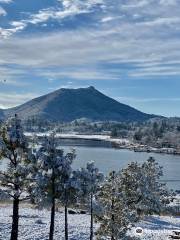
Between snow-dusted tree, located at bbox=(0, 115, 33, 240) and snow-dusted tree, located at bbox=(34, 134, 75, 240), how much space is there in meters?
1.43

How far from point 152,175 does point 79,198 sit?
968 inches

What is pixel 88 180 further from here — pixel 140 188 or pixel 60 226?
pixel 140 188

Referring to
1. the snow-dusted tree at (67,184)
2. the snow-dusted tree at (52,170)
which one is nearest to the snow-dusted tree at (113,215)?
the snow-dusted tree at (67,184)

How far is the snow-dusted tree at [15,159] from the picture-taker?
111 ft

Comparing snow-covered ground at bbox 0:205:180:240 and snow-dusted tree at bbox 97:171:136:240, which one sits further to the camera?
snow-covered ground at bbox 0:205:180:240

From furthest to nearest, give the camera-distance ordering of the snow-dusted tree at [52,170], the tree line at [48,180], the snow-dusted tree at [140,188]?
the snow-dusted tree at [140,188]
the snow-dusted tree at [52,170]
the tree line at [48,180]

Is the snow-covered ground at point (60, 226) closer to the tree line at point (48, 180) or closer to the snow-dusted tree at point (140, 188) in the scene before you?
the snow-dusted tree at point (140, 188)

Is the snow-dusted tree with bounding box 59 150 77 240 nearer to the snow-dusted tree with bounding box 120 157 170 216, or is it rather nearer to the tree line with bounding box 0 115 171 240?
the tree line with bounding box 0 115 171 240

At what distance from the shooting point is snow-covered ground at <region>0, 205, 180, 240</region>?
5119 cm

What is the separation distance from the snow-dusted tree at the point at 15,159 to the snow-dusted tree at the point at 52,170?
1425 mm

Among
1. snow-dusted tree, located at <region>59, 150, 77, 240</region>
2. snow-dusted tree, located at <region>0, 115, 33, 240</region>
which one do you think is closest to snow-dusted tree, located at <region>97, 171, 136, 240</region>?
snow-dusted tree, located at <region>59, 150, 77, 240</region>

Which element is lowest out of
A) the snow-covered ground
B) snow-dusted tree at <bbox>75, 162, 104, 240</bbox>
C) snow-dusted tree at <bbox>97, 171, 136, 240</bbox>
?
the snow-covered ground

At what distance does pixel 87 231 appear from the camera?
5641cm

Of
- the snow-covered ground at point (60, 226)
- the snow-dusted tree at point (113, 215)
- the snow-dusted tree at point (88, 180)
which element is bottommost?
the snow-covered ground at point (60, 226)
